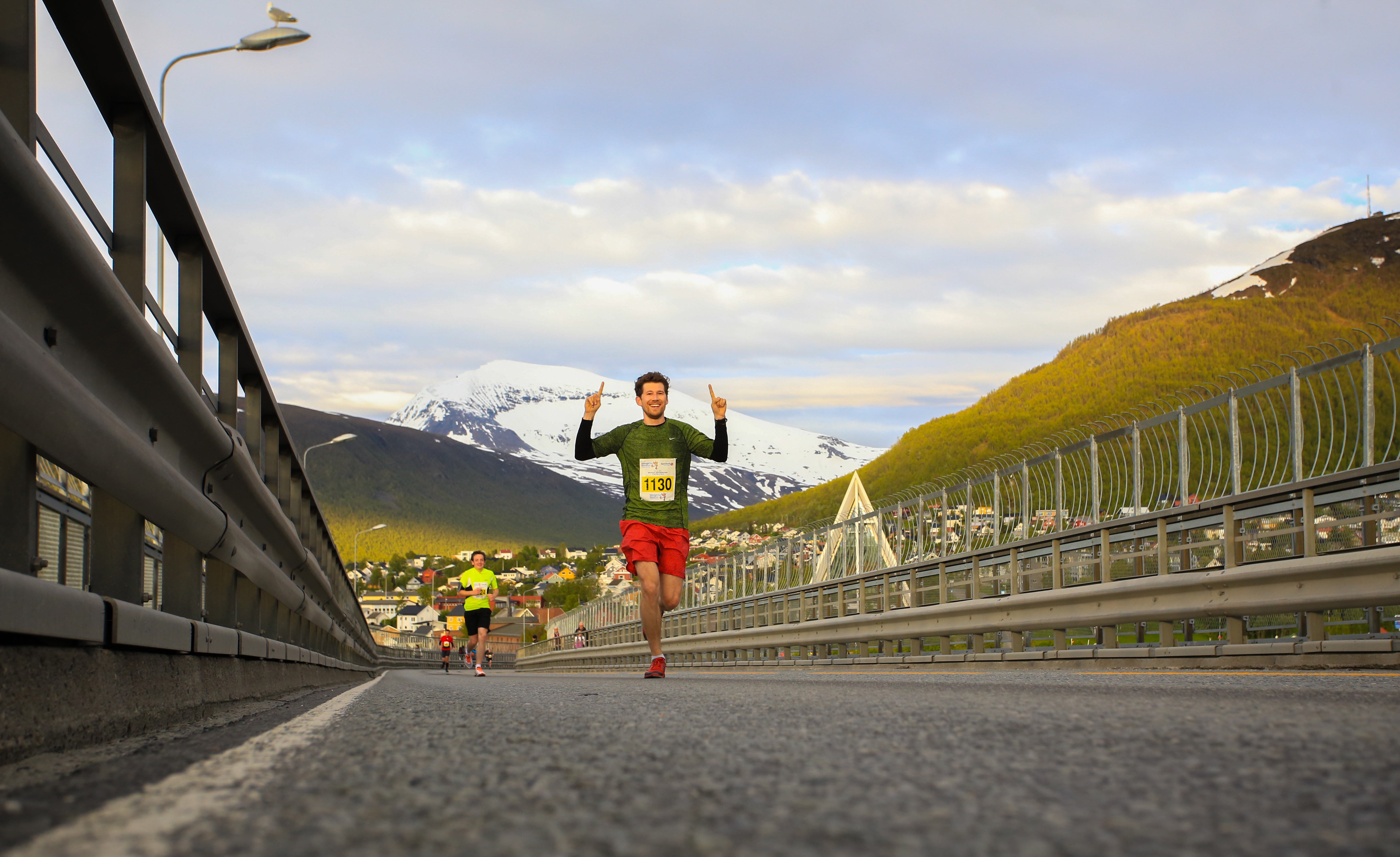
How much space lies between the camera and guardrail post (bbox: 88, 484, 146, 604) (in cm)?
403

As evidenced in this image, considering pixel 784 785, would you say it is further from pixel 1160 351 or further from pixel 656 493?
pixel 1160 351

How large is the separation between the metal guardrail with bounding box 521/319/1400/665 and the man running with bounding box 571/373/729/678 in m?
3.50

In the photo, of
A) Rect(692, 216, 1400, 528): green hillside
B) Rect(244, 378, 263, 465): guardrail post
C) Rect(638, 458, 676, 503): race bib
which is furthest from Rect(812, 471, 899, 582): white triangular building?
Rect(692, 216, 1400, 528): green hillside

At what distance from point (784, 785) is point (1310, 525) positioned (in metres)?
7.75

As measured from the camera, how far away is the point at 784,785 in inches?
95.6

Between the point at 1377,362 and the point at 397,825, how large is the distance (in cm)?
902

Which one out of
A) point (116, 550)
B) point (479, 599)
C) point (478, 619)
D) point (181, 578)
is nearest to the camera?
point (116, 550)

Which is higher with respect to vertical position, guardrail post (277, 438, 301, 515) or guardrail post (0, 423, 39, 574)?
guardrail post (277, 438, 301, 515)

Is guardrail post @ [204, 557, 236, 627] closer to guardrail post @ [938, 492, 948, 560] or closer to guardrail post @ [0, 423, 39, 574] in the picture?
guardrail post @ [0, 423, 39, 574]

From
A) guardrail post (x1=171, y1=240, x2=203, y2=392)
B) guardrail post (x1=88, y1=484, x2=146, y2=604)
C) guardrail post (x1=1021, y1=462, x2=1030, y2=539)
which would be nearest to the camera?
guardrail post (x1=88, y1=484, x2=146, y2=604)

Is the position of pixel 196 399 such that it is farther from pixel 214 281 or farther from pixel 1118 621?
pixel 1118 621

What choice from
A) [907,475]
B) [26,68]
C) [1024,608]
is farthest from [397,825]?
[907,475]

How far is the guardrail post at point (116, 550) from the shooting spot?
4.03 meters

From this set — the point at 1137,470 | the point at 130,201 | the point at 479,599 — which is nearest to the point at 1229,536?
the point at 1137,470
